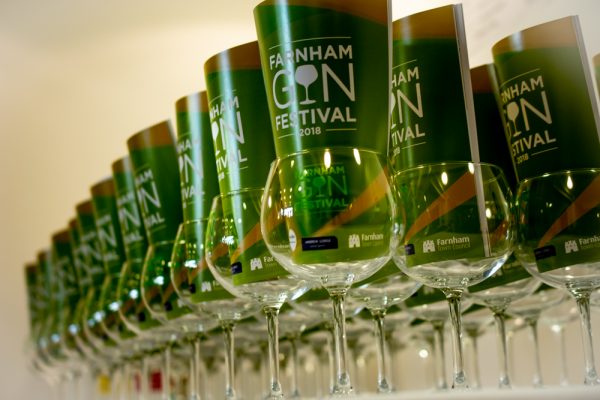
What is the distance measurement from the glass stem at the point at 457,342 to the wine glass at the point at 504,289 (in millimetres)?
210

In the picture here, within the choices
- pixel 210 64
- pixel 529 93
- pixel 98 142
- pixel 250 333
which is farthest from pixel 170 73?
pixel 529 93

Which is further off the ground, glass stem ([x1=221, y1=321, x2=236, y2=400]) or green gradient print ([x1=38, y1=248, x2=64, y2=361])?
green gradient print ([x1=38, y1=248, x2=64, y2=361])

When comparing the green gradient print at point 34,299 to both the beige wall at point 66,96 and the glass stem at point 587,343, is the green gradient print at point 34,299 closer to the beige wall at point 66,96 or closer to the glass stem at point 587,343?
the beige wall at point 66,96

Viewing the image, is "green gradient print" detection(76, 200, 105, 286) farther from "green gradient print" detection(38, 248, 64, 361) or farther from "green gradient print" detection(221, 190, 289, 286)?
"green gradient print" detection(221, 190, 289, 286)

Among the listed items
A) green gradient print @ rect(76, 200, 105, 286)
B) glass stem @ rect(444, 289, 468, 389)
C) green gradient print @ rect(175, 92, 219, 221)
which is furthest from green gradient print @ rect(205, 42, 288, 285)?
green gradient print @ rect(76, 200, 105, 286)

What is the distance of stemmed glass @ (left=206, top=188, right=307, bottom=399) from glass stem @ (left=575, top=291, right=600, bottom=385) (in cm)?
34

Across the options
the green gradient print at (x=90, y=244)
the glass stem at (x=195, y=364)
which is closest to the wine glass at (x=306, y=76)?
the glass stem at (x=195, y=364)

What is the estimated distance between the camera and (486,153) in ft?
3.97

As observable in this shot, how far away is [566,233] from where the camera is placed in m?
1.01

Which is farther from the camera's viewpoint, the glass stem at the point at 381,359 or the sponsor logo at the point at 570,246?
the glass stem at the point at 381,359

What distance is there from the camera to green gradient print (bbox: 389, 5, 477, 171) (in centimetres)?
104

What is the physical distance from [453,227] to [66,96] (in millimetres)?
3091

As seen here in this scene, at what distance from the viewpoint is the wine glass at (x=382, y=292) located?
46.6 inches

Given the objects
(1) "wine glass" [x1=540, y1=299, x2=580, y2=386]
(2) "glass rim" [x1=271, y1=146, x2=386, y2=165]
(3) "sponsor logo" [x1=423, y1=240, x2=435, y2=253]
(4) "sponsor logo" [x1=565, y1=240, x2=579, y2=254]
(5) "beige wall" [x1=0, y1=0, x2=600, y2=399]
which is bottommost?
(1) "wine glass" [x1=540, y1=299, x2=580, y2=386]
